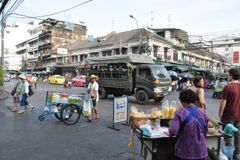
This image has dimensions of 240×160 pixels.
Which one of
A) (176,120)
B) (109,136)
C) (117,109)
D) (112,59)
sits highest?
(112,59)

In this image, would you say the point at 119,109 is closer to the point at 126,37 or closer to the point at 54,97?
the point at 54,97

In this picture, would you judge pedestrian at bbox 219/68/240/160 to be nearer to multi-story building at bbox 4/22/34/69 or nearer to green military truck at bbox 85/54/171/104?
green military truck at bbox 85/54/171/104

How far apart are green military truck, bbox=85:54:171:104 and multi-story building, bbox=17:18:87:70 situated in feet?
147

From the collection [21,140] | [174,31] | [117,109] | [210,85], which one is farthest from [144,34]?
[21,140]

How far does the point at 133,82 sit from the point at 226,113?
33.8 ft

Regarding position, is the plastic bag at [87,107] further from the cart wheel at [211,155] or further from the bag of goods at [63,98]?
the cart wheel at [211,155]

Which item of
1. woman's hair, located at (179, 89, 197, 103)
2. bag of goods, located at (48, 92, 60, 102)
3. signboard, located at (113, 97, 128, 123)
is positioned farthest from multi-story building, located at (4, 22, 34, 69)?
woman's hair, located at (179, 89, 197, 103)

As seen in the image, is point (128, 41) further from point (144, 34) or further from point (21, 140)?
point (21, 140)

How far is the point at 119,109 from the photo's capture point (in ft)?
27.0

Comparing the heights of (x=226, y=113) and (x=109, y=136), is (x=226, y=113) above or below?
above

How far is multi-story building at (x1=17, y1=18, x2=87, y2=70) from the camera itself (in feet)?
208

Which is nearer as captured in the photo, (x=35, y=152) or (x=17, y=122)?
(x=35, y=152)

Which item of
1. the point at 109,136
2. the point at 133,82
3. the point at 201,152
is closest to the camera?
the point at 201,152

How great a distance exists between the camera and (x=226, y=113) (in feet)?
15.9
